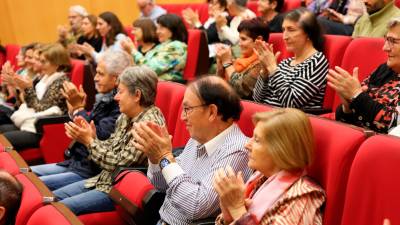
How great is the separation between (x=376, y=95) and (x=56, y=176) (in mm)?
1056

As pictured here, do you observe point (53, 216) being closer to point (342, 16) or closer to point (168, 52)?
point (168, 52)

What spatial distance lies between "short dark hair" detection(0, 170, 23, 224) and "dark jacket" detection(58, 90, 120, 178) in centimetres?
65

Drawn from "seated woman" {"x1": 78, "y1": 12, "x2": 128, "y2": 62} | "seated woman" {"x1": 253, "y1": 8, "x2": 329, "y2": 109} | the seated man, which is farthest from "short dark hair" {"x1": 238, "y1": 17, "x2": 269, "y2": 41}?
"seated woman" {"x1": 78, "y1": 12, "x2": 128, "y2": 62}

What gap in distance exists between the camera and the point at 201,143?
1205 millimetres

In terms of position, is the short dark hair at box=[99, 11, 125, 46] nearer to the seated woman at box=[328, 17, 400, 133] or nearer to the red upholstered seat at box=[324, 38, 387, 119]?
the red upholstered seat at box=[324, 38, 387, 119]

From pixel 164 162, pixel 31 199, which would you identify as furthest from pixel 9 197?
pixel 164 162

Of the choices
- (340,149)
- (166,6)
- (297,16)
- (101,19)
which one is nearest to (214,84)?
(340,149)

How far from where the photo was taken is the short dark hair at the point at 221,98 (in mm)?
1169

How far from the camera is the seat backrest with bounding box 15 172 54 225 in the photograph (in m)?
0.95

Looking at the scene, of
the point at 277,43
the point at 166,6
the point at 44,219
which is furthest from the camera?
the point at 166,6

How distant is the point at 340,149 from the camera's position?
914 millimetres

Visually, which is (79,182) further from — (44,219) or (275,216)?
(275,216)

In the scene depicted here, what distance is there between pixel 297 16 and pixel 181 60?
911mm

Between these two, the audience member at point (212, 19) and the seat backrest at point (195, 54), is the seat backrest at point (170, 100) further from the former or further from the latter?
the audience member at point (212, 19)
